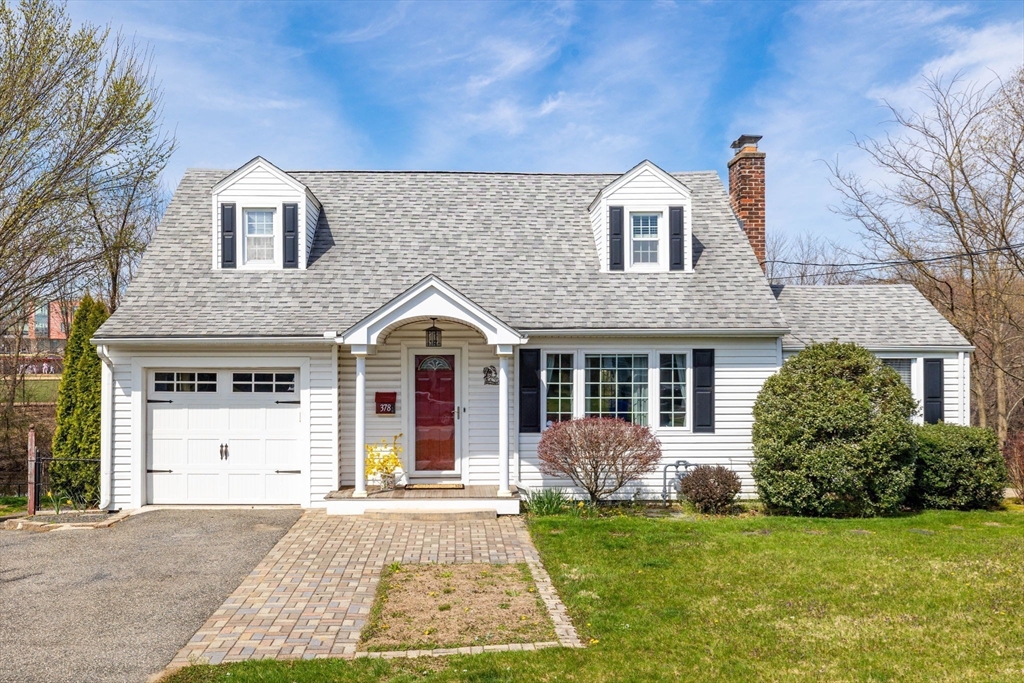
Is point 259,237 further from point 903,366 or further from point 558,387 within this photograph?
point 903,366

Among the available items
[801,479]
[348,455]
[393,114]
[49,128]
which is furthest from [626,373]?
[49,128]

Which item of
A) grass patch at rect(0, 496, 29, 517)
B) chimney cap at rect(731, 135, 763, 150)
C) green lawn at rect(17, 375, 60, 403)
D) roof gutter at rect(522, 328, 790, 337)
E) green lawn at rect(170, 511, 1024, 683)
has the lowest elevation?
grass patch at rect(0, 496, 29, 517)

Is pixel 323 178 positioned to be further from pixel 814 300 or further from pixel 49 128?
pixel 814 300

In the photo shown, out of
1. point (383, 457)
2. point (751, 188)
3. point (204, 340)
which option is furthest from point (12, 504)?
point (751, 188)

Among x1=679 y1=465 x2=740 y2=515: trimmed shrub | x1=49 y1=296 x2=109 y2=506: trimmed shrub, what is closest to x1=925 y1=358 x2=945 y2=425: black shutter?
x1=679 y1=465 x2=740 y2=515: trimmed shrub

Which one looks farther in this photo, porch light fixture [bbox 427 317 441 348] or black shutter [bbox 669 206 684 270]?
black shutter [bbox 669 206 684 270]

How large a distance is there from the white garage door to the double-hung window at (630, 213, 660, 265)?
7126 millimetres

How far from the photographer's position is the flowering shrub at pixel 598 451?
32.8 feet

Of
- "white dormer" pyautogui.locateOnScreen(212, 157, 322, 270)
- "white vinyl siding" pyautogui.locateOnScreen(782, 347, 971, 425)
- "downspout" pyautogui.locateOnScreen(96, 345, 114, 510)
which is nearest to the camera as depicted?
"downspout" pyautogui.locateOnScreen(96, 345, 114, 510)

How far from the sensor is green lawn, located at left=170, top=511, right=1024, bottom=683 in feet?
15.5

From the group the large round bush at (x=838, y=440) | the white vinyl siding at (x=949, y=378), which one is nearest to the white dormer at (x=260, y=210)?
the large round bush at (x=838, y=440)

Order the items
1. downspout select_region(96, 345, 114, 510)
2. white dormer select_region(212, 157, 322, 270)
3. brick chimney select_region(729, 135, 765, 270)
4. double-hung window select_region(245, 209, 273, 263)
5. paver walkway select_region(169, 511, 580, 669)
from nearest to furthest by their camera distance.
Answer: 1. paver walkway select_region(169, 511, 580, 669)
2. downspout select_region(96, 345, 114, 510)
3. white dormer select_region(212, 157, 322, 270)
4. double-hung window select_region(245, 209, 273, 263)
5. brick chimney select_region(729, 135, 765, 270)

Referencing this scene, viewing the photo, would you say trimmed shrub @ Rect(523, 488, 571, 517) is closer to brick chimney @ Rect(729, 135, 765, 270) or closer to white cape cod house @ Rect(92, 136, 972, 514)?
white cape cod house @ Rect(92, 136, 972, 514)

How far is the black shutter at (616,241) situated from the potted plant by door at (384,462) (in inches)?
206
